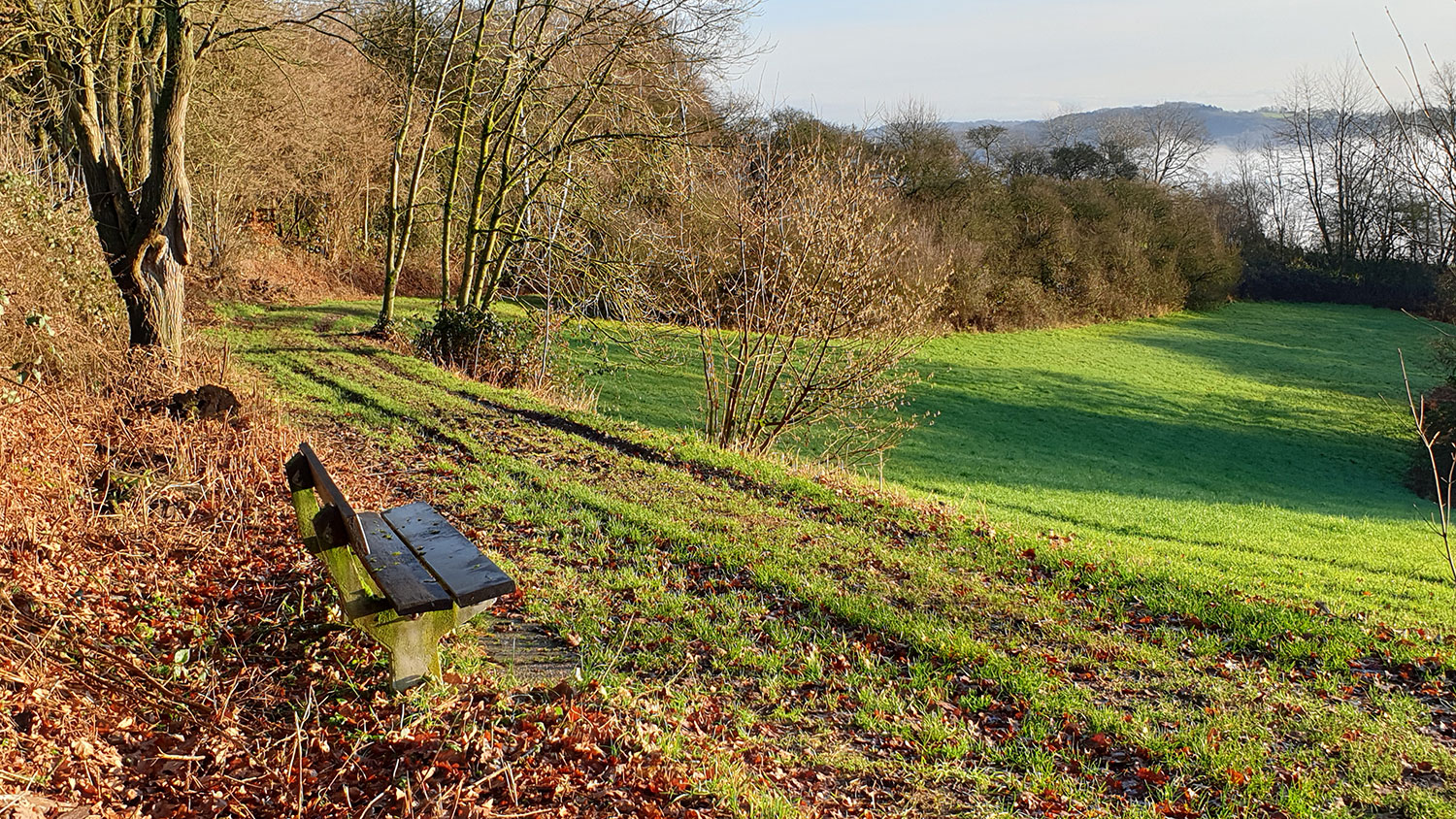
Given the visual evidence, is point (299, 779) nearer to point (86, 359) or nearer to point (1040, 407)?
point (86, 359)

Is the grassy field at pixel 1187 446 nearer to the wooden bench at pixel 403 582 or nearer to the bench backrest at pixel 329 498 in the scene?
the wooden bench at pixel 403 582

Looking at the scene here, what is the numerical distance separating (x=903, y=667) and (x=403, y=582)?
8.97ft

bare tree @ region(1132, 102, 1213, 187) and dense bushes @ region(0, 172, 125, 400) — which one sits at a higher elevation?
bare tree @ region(1132, 102, 1213, 187)

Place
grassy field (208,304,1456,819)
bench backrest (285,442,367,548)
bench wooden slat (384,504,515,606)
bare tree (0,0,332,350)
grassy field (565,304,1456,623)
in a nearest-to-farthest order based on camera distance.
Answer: bench backrest (285,442,367,548)
bench wooden slat (384,504,515,606)
grassy field (208,304,1456,819)
bare tree (0,0,332,350)
grassy field (565,304,1456,623)

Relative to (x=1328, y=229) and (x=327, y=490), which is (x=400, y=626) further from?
(x=1328, y=229)

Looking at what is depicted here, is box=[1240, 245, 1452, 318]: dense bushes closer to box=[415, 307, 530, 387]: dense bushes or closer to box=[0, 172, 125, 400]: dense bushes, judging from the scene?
box=[415, 307, 530, 387]: dense bushes

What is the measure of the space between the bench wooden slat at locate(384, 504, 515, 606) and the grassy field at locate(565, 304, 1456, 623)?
531cm

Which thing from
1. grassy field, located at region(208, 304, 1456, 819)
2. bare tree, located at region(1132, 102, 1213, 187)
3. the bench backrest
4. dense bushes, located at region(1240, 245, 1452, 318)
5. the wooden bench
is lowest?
grassy field, located at region(208, 304, 1456, 819)

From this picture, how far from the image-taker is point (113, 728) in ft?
11.0

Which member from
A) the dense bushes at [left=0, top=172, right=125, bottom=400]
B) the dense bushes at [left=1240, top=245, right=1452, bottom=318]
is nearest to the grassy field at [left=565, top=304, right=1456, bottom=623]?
the dense bushes at [left=0, top=172, right=125, bottom=400]

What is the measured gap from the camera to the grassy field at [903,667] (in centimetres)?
395

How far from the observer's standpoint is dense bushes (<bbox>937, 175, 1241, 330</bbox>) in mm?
35188

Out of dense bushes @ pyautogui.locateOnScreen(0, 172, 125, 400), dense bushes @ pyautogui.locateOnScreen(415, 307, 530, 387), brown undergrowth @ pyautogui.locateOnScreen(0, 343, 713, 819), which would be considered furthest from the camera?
dense bushes @ pyautogui.locateOnScreen(415, 307, 530, 387)

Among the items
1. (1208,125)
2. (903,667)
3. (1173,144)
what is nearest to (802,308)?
(903,667)
